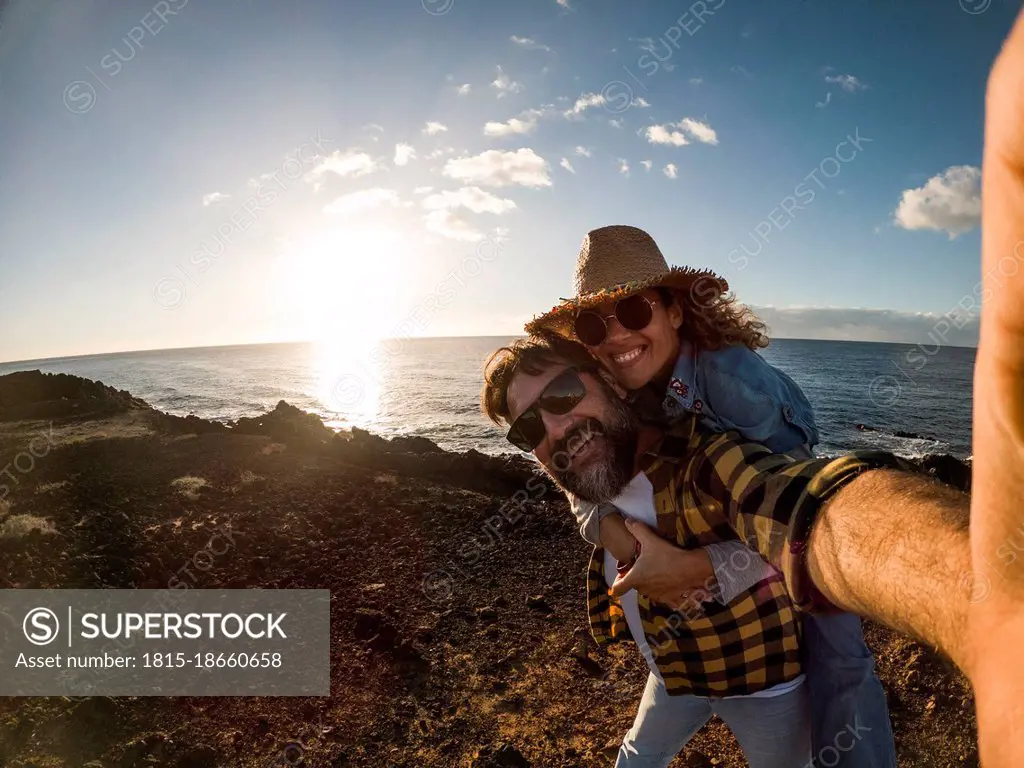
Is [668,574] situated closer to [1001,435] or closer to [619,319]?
[619,319]

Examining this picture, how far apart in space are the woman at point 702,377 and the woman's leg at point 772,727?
242 mm

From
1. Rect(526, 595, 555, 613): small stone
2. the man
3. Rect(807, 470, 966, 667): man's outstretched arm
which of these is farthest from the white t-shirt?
Rect(526, 595, 555, 613): small stone

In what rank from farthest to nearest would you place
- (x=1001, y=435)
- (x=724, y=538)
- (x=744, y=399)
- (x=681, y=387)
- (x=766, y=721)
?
(x=681, y=387) < (x=744, y=399) < (x=766, y=721) < (x=724, y=538) < (x=1001, y=435)

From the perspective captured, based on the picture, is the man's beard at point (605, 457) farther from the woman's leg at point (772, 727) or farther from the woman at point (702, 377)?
the woman's leg at point (772, 727)

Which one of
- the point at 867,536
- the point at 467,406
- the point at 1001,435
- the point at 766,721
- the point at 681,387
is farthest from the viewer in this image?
the point at 467,406

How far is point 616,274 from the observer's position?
3.38 metres

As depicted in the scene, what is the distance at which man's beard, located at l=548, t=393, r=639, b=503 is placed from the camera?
270 cm

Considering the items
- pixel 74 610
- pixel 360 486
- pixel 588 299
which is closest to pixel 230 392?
pixel 360 486

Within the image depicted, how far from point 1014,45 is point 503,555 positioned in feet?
26.4

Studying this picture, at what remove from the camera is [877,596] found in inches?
44.1

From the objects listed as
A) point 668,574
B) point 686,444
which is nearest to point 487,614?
point 668,574

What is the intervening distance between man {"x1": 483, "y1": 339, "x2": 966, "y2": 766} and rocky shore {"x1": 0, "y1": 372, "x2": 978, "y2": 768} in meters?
2.09

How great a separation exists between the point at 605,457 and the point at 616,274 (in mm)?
1288

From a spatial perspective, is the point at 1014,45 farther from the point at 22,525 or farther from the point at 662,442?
the point at 22,525
